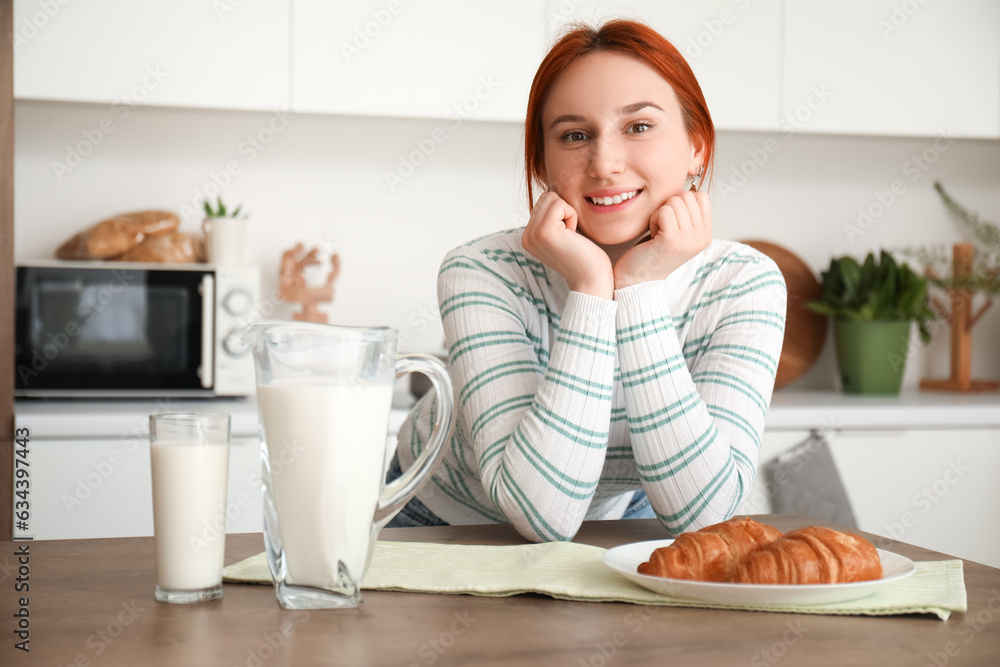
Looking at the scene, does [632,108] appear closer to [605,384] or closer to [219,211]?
[605,384]

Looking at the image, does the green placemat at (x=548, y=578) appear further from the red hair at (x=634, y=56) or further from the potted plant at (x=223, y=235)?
the potted plant at (x=223, y=235)

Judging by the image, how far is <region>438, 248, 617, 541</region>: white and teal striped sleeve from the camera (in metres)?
0.95

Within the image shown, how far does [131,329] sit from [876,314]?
191cm

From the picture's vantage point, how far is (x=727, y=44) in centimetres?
245

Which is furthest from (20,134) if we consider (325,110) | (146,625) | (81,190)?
(146,625)

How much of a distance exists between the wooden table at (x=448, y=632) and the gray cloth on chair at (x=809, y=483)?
1.57m

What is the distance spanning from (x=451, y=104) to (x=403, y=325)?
0.63 meters

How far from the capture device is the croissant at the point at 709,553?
68 centimetres
